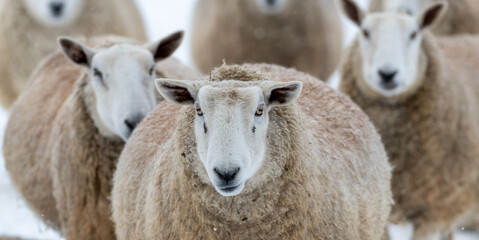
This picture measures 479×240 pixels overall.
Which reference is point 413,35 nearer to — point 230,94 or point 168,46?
point 168,46

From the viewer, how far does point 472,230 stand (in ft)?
22.1

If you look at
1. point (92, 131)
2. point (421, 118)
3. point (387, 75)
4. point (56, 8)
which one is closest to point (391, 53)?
point (387, 75)

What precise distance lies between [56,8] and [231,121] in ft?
15.0

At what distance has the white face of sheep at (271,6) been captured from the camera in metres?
7.29

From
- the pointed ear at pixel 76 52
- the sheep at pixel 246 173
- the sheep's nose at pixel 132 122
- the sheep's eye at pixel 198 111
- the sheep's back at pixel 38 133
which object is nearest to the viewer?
the sheep at pixel 246 173

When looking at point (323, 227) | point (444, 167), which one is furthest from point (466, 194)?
point (323, 227)

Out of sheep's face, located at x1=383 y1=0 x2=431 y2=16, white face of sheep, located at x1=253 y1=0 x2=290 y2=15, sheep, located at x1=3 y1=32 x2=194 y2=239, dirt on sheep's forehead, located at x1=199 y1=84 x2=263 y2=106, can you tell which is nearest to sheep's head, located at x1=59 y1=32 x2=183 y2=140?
sheep, located at x1=3 y1=32 x2=194 y2=239

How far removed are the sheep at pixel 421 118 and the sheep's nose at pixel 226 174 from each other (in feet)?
8.63

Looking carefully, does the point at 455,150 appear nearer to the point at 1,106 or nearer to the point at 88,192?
the point at 88,192

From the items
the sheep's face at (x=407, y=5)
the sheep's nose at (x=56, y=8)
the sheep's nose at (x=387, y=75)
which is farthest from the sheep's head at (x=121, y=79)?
the sheep's face at (x=407, y=5)

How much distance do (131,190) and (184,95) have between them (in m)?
0.75

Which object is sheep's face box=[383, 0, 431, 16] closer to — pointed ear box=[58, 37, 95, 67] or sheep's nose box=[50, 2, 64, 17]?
sheep's nose box=[50, 2, 64, 17]

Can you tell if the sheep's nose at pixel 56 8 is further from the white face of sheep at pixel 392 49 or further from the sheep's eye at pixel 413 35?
the sheep's eye at pixel 413 35

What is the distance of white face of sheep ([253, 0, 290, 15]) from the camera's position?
7.29m
